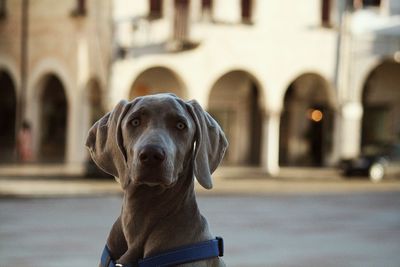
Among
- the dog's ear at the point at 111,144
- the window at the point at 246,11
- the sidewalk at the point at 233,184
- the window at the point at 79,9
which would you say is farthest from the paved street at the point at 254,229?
the window at the point at 79,9

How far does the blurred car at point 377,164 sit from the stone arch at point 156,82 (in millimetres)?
6475

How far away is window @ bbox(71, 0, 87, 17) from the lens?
26.2 metres

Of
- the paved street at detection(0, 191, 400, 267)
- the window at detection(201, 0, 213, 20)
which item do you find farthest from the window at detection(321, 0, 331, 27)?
the paved street at detection(0, 191, 400, 267)

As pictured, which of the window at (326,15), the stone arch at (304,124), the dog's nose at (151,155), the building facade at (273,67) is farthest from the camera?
the stone arch at (304,124)

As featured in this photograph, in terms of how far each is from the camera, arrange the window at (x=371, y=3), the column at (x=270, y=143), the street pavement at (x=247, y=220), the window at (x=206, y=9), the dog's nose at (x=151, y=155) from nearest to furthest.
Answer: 1. the dog's nose at (x=151, y=155)
2. the street pavement at (x=247, y=220)
3. the window at (x=206, y=9)
4. the column at (x=270, y=143)
5. the window at (x=371, y=3)

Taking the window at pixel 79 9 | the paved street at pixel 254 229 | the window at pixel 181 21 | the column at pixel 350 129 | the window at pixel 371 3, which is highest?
the window at pixel 371 3

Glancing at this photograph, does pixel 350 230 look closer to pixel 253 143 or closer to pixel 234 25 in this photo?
pixel 234 25

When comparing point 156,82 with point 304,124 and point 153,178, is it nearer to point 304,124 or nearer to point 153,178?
point 304,124

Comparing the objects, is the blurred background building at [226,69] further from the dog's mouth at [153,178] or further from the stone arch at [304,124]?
the dog's mouth at [153,178]

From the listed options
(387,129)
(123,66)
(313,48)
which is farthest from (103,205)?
(387,129)

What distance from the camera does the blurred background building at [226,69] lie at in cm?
2519

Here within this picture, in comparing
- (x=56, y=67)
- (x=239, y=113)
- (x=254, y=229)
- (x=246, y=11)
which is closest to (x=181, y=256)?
→ (x=254, y=229)

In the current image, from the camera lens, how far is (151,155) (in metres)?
2.62

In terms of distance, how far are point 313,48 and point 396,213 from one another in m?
14.2
